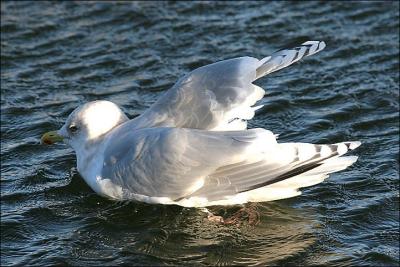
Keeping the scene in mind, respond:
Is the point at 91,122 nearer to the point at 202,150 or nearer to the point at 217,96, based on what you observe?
the point at 217,96

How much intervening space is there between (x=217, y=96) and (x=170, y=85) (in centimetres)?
266

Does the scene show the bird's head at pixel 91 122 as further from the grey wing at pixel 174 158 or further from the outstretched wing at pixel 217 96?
the grey wing at pixel 174 158

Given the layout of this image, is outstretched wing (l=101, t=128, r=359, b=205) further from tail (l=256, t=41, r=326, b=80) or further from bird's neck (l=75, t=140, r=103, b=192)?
tail (l=256, t=41, r=326, b=80)

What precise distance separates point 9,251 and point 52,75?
387 cm

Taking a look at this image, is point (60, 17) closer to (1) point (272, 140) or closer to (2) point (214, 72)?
(2) point (214, 72)

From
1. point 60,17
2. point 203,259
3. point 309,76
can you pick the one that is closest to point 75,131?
point 203,259

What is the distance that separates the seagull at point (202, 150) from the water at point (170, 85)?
1.01 ft

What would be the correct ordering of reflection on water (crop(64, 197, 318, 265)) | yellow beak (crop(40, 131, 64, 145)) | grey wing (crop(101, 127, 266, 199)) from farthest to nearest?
1. yellow beak (crop(40, 131, 64, 145))
2. grey wing (crop(101, 127, 266, 199))
3. reflection on water (crop(64, 197, 318, 265))

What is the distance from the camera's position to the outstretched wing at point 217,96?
25.2ft

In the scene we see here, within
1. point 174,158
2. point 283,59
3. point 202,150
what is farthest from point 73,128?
point 283,59

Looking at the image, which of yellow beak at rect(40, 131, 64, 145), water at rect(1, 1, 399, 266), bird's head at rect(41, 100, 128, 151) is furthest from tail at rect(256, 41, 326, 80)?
yellow beak at rect(40, 131, 64, 145)

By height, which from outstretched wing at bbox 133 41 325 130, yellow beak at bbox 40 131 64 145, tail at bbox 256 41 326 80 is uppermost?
tail at bbox 256 41 326 80

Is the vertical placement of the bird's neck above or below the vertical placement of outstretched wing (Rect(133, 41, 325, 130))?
below

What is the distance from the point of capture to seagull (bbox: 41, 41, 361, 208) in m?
7.18
